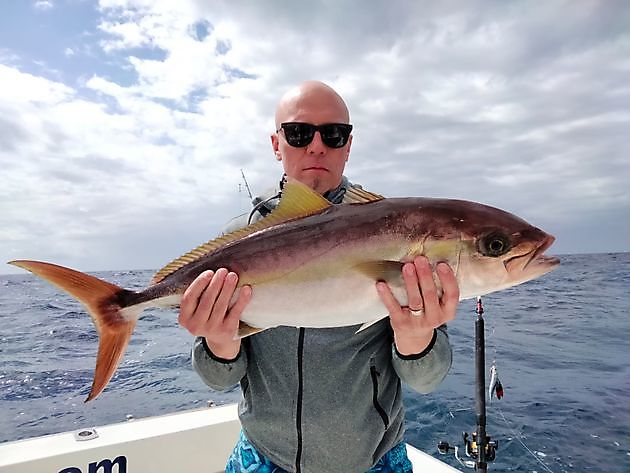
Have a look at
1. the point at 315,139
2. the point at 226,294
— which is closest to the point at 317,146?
the point at 315,139

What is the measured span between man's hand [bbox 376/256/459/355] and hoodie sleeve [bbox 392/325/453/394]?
161mm

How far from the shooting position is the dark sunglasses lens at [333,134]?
2.44m

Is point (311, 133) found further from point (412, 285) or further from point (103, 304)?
point (103, 304)

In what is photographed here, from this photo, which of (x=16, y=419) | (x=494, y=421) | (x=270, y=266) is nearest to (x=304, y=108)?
(x=270, y=266)

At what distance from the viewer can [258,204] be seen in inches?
103

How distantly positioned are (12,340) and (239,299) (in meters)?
17.7

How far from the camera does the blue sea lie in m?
7.59

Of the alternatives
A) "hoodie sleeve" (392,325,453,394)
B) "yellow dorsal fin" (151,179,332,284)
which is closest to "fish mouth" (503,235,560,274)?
"hoodie sleeve" (392,325,453,394)

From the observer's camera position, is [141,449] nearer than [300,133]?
No

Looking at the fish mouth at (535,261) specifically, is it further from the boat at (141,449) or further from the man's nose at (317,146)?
the boat at (141,449)

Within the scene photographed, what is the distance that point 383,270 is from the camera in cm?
183

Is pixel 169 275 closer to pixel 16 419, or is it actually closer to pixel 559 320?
pixel 16 419

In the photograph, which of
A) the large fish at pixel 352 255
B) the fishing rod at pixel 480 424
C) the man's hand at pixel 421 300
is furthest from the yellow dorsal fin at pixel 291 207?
the fishing rod at pixel 480 424

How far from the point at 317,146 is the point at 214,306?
0.96m
